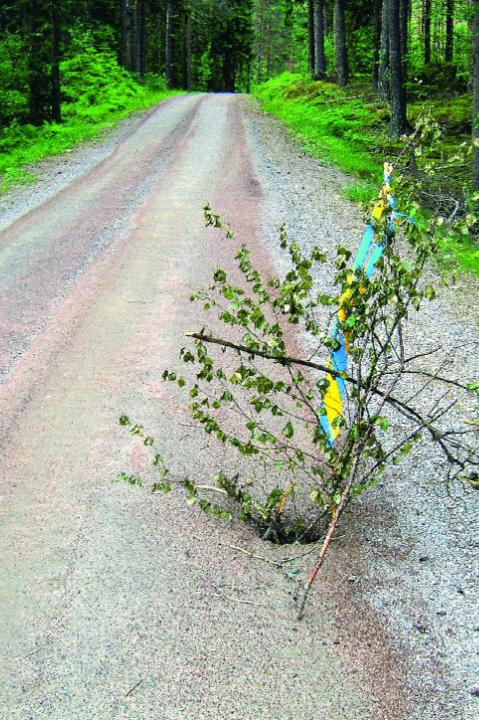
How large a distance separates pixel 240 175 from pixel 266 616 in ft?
40.4

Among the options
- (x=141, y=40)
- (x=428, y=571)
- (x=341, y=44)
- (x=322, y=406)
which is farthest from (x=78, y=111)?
(x=428, y=571)

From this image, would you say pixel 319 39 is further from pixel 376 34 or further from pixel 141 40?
pixel 141 40

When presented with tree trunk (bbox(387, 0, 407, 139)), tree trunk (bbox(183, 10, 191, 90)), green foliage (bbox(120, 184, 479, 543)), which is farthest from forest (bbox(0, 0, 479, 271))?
A: tree trunk (bbox(183, 10, 191, 90))

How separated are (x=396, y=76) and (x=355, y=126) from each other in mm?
2499

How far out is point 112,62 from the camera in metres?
32.2

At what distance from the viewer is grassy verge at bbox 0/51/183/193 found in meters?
18.2

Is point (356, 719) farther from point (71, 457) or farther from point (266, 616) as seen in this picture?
point (71, 457)

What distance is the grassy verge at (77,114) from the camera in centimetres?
1825

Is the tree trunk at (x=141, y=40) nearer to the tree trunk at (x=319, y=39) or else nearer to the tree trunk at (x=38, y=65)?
the tree trunk at (x=319, y=39)

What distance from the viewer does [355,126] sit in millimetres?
19547

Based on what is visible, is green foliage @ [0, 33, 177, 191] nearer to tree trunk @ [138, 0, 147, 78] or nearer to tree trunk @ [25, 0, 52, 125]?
tree trunk @ [25, 0, 52, 125]

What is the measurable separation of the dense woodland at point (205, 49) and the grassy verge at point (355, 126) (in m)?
0.65

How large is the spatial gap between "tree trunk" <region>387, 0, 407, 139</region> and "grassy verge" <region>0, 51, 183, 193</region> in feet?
28.4

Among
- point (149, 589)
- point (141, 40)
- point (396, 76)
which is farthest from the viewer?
point (141, 40)
